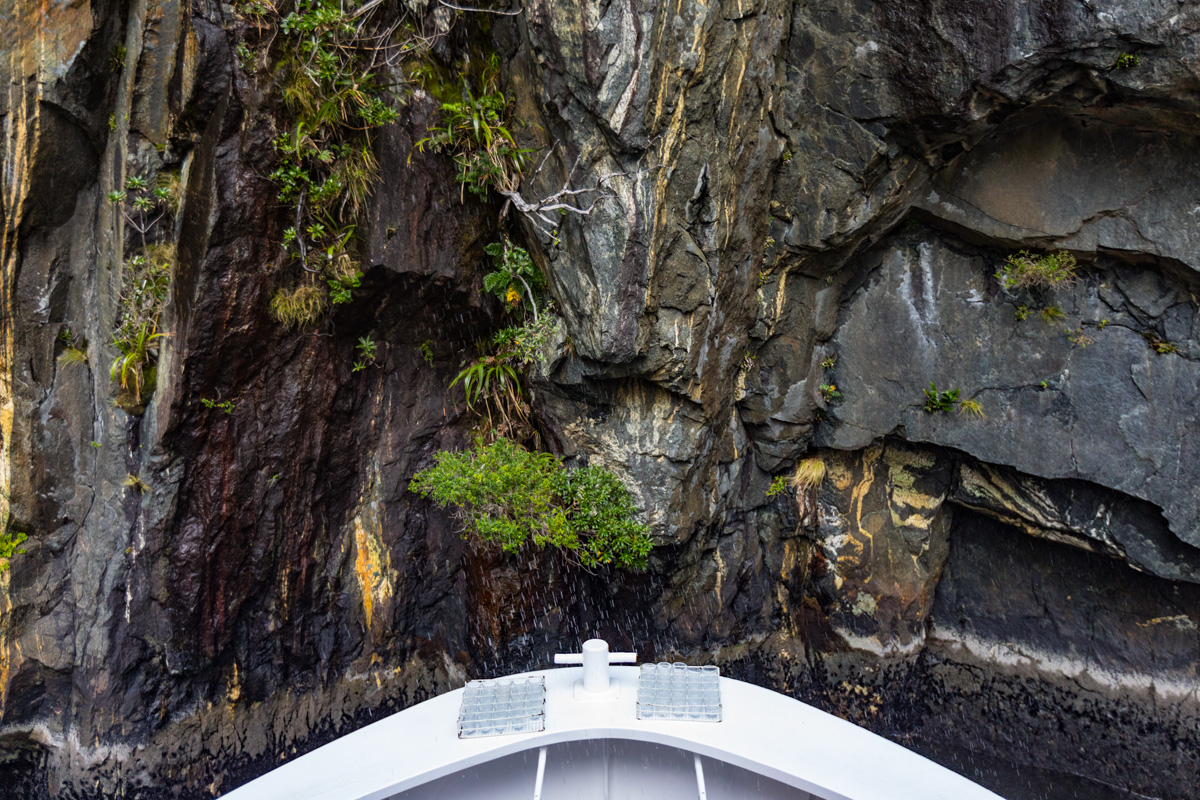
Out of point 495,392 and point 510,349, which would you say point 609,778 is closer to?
point 495,392

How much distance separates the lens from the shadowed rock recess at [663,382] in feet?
13.4

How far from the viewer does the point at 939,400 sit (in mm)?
5070

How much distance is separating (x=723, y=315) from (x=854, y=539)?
93.3 inches

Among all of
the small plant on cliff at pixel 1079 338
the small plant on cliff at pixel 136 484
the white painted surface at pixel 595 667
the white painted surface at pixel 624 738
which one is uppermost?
the small plant on cliff at pixel 1079 338

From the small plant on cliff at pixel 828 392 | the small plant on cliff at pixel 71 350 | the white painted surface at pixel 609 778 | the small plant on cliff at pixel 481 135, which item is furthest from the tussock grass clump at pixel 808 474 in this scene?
the small plant on cliff at pixel 71 350

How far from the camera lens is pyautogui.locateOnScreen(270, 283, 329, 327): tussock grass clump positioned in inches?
171

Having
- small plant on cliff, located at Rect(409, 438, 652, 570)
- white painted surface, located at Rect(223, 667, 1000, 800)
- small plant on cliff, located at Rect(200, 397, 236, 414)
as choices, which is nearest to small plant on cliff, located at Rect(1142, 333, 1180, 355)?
white painted surface, located at Rect(223, 667, 1000, 800)

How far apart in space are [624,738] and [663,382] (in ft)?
7.50

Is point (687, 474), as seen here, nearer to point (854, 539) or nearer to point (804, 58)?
point (854, 539)

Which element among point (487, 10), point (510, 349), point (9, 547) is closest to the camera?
point (487, 10)

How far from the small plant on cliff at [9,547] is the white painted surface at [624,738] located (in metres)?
2.92

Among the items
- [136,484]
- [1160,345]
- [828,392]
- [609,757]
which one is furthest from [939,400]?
[136,484]

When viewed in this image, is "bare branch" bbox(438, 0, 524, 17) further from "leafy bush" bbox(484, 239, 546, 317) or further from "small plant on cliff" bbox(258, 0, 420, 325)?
"leafy bush" bbox(484, 239, 546, 317)

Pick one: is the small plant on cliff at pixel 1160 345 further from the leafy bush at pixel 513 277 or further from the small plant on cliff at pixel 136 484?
the small plant on cliff at pixel 136 484
